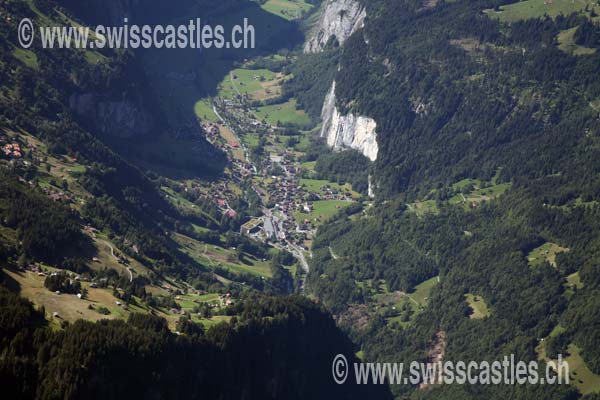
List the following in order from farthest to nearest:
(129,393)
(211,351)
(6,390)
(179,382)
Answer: (211,351), (179,382), (129,393), (6,390)

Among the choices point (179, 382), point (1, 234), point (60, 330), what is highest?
point (1, 234)

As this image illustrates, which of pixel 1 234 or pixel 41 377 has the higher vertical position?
pixel 1 234

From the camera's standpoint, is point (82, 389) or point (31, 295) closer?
point (82, 389)

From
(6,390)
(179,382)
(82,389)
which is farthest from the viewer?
(179,382)

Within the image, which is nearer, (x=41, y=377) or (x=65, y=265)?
(x=41, y=377)

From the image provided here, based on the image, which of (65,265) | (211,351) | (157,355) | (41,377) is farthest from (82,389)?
(65,265)

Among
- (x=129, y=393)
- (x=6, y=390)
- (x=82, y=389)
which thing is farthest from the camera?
(x=129, y=393)

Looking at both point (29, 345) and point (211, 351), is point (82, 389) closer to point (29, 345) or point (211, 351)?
point (29, 345)

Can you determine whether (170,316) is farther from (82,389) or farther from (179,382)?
(82,389)

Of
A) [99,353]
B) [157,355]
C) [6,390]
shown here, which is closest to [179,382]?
[157,355]
